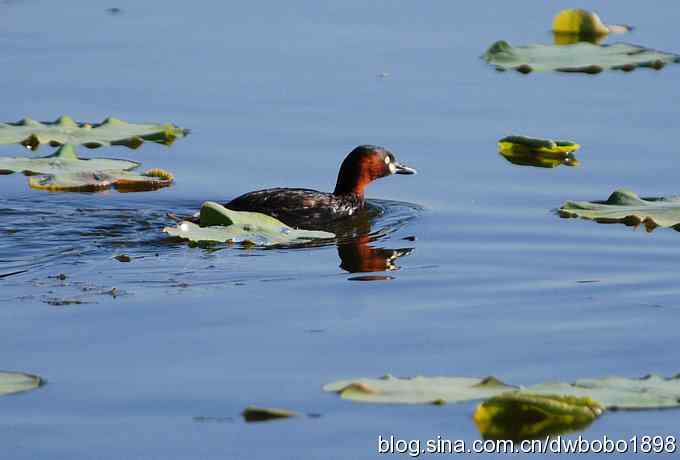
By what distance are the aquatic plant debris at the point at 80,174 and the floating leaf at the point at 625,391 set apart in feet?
20.8

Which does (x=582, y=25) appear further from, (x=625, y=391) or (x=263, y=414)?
(x=263, y=414)

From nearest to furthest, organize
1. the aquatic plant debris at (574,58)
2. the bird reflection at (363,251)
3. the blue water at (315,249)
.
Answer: the blue water at (315,249)
the bird reflection at (363,251)
the aquatic plant debris at (574,58)

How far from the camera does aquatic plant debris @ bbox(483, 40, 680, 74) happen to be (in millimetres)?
17000

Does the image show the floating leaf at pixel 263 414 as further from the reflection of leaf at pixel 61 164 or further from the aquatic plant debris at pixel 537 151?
the aquatic plant debris at pixel 537 151

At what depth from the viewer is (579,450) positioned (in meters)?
7.59

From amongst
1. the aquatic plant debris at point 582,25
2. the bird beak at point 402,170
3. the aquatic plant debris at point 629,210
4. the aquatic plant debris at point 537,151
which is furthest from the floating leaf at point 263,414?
the aquatic plant debris at point 582,25

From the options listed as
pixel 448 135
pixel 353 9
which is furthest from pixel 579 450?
pixel 353 9

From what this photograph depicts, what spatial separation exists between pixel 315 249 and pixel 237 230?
2.09 feet

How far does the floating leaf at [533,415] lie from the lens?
7.57 meters

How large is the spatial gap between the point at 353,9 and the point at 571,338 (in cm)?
1160

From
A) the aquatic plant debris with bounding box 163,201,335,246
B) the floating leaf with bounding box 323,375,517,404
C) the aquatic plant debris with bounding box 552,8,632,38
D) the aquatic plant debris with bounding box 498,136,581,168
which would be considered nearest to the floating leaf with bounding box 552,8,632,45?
the aquatic plant debris with bounding box 552,8,632,38

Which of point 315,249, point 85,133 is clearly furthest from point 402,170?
point 85,133

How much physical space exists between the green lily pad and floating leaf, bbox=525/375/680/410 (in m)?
2.63

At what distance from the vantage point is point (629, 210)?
12055 mm
